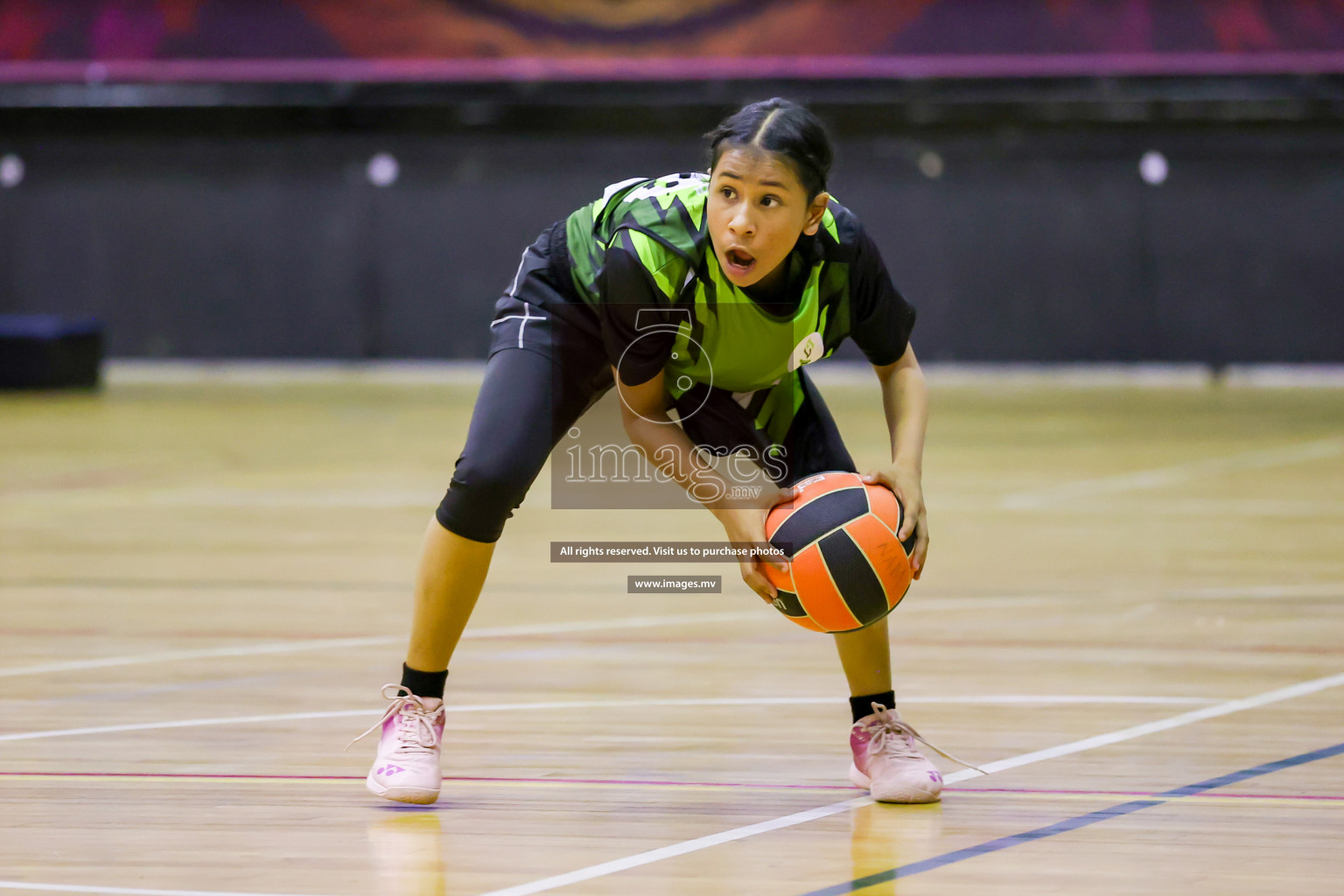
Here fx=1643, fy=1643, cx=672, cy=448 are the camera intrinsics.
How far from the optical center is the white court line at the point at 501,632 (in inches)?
138

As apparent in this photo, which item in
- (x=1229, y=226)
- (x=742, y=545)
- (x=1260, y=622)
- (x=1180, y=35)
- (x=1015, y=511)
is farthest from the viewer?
(x=1229, y=226)

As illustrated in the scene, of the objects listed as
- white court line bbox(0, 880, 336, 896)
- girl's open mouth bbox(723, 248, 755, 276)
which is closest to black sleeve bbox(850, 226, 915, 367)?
girl's open mouth bbox(723, 248, 755, 276)

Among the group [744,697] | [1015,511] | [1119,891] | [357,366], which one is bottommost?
[1119,891]

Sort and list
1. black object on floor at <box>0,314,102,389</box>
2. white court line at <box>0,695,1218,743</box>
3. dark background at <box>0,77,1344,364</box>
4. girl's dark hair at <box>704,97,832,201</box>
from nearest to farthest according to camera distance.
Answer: girl's dark hair at <box>704,97,832,201</box>
white court line at <box>0,695,1218,743</box>
black object on floor at <box>0,314,102,389</box>
dark background at <box>0,77,1344,364</box>

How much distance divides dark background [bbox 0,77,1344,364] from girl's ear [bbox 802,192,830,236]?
1050 cm

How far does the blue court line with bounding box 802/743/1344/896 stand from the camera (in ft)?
6.80

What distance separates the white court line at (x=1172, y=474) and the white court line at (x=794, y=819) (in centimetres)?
299

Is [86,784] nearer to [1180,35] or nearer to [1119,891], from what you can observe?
[1119,891]

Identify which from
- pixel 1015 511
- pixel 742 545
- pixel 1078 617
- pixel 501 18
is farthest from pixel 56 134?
pixel 742 545

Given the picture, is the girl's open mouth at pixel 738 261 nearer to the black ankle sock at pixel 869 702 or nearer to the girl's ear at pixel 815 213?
the girl's ear at pixel 815 213

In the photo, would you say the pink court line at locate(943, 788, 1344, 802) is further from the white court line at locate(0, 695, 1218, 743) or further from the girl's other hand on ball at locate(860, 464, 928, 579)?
the white court line at locate(0, 695, 1218, 743)

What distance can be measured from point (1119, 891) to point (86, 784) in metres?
1.55

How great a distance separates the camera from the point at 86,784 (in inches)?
100

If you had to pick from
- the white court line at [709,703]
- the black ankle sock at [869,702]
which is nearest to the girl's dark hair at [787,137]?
the black ankle sock at [869,702]
